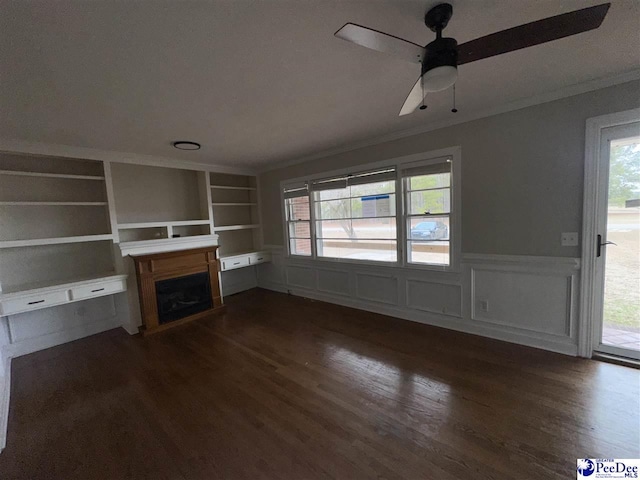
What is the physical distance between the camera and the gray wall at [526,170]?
2.38m

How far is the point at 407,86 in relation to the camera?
84.7 inches

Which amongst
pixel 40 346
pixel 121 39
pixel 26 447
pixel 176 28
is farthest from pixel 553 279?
pixel 40 346

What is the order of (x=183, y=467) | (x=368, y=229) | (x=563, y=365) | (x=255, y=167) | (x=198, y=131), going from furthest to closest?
(x=255, y=167) → (x=368, y=229) → (x=198, y=131) → (x=563, y=365) → (x=183, y=467)

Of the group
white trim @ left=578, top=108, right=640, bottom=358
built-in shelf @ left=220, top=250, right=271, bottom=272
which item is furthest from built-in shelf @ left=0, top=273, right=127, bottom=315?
white trim @ left=578, top=108, right=640, bottom=358

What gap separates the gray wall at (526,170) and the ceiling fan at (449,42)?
5.13 ft

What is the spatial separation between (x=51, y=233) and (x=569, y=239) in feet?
19.7

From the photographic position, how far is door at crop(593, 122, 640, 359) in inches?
89.2

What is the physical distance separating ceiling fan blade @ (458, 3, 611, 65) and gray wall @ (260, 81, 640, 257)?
154cm

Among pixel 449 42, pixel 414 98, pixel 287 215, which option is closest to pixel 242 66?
pixel 414 98

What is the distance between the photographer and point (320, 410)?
198 cm

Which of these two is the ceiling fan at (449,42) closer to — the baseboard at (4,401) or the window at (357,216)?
the window at (357,216)

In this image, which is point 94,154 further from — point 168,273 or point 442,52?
point 442,52

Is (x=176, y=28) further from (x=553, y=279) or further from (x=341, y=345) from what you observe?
(x=553, y=279)

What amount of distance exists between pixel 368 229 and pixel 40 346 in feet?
15.1
